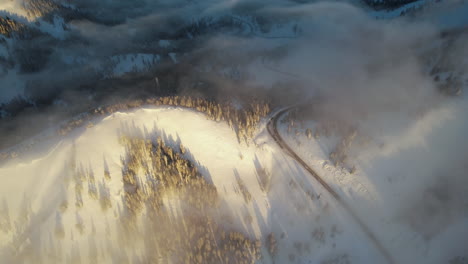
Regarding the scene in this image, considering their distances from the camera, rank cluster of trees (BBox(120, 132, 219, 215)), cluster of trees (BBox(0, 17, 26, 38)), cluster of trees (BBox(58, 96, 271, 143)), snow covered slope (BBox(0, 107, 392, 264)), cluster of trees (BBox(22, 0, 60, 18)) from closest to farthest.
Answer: snow covered slope (BBox(0, 107, 392, 264)) → cluster of trees (BBox(120, 132, 219, 215)) → cluster of trees (BBox(58, 96, 271, 143)) → cluster of trees (BBox(0, 17, 26, 38)) → cluster of trees (BBox(22, 0, 60, 18))

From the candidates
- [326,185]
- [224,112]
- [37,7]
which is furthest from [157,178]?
[37,7]

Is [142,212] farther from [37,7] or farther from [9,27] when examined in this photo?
[37,7]

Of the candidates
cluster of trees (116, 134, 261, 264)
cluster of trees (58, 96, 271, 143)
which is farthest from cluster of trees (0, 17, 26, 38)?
cluster of trees (116, 134, 261, 264)

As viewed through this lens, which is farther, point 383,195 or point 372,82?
point 372,82

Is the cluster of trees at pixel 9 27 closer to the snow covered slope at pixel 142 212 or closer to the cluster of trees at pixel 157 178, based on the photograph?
the snow covered slope at pixel 142 212

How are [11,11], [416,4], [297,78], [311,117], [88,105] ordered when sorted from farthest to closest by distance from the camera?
[416,4] → [11,11] → [297,78] → [88,105] → [311,117]

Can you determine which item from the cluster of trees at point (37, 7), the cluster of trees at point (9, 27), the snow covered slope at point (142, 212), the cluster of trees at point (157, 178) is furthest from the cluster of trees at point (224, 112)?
the cluster of trees at point (37, 7)

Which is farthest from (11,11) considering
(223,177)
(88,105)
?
(223,177)

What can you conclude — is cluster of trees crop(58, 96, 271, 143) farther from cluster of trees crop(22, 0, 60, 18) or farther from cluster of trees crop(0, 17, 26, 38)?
cluster of trees crop(22, 0, 60, 18)

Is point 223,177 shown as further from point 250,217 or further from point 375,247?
point 375,247
